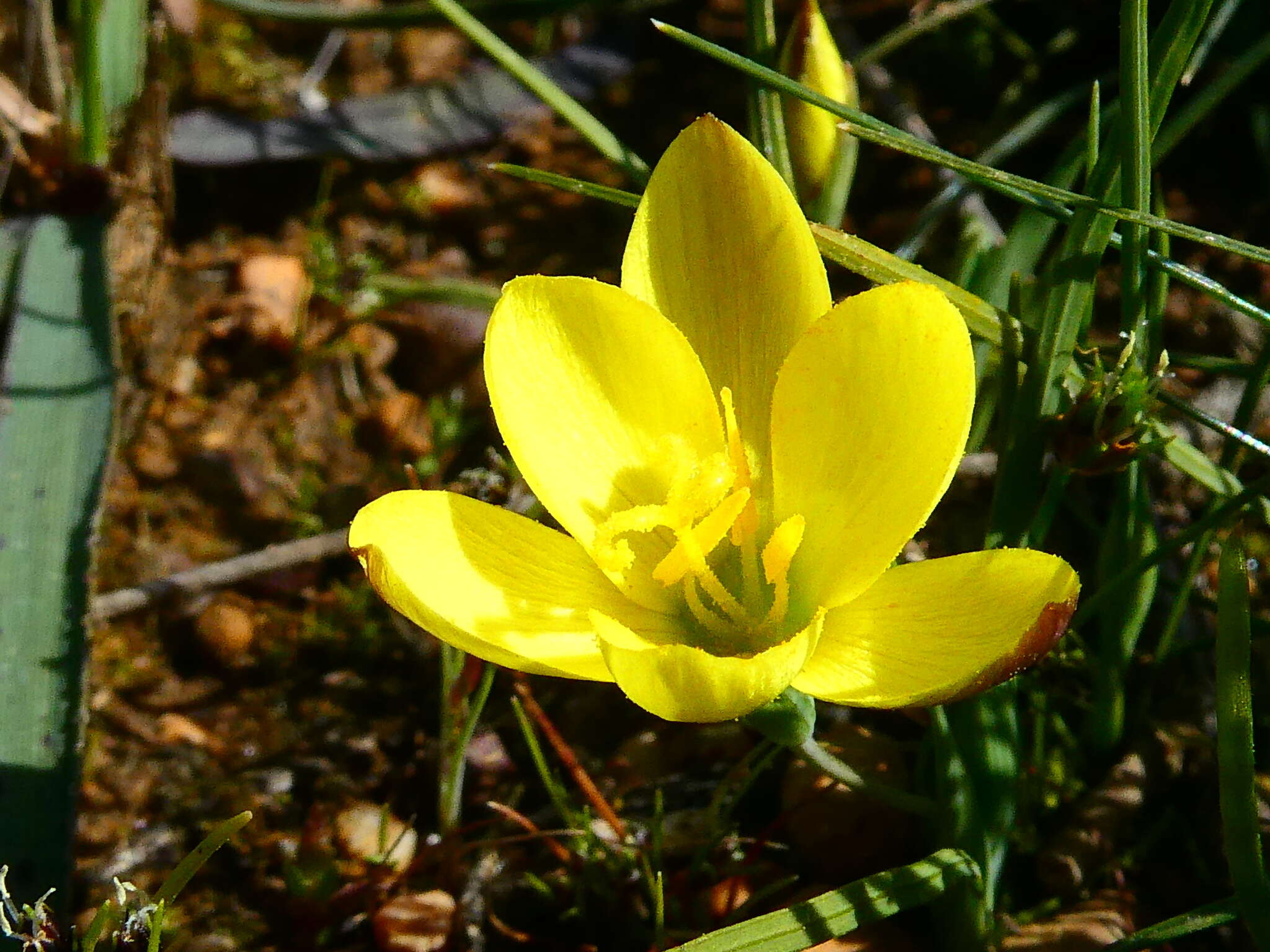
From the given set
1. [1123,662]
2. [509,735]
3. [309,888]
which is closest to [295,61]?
[509,735]

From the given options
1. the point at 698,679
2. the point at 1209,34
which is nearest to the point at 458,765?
the point at 698,679

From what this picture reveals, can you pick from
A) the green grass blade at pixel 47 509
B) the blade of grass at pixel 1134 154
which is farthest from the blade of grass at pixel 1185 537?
the green grass blade at pixel 47 509

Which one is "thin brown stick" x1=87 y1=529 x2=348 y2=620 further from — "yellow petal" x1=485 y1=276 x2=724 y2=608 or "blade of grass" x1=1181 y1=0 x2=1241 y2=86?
"blade of grass" x1=1181 y1=0 x2=1241 y2=86

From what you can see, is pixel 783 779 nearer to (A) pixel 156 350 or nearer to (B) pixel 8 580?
(B) pixel 8 580


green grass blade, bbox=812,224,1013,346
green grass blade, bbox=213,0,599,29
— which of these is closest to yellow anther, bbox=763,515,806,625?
green grass blade, bbox=812,224,1013,346

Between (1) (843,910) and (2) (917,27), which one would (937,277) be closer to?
(1) (843,910)

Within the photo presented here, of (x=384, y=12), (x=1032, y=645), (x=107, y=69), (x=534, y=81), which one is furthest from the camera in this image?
(x=384, y=12)
